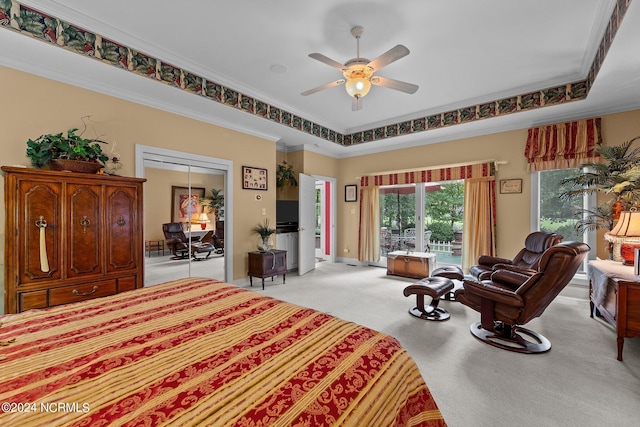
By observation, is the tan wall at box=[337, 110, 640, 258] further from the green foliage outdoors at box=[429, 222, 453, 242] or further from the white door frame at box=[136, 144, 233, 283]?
the white door frame at box=[136, 144, 233, 283]

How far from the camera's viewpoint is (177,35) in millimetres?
2658

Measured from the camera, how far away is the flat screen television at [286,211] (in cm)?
545

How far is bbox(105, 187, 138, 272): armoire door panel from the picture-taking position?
261 cm

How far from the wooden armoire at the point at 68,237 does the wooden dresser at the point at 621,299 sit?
14.4ft

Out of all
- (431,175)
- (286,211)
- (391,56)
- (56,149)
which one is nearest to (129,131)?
(56,149)

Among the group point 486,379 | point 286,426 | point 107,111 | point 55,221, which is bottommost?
point 486,379

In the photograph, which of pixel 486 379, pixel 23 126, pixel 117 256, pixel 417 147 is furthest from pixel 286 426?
pixel 417 147

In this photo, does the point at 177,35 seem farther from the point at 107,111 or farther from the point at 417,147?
the point at 417,147

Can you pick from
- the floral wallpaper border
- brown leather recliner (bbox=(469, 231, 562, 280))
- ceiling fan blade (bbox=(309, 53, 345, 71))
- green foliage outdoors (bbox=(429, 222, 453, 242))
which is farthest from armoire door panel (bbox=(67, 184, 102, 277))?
green foliage outdoors (bbox=(429, 222, 453, 242))

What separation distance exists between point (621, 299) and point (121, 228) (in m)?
4.49

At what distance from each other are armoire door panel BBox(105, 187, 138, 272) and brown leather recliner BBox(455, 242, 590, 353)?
339cm

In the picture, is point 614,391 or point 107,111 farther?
point 107,111

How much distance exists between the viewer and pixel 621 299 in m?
2.19

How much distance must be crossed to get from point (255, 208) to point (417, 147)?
3480 mm
